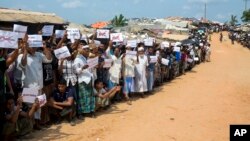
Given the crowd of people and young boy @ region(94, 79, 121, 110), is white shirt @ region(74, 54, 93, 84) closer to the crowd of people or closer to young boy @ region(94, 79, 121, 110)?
the crowd of people

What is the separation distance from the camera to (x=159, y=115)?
950 cm

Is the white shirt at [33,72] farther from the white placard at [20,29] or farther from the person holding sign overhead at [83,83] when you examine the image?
the person holding sign overhead at [83,83]

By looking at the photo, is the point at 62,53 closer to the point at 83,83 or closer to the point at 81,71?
the point at 81,71

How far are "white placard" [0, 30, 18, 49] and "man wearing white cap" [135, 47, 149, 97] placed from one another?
568 cm

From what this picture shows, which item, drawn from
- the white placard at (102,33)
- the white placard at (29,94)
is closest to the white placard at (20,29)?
the white placard at (29,94)

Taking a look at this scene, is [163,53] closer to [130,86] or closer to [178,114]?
[130,86]

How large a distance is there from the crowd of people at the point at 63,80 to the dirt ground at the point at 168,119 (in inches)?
14.6

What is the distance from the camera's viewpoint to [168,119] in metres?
9.11

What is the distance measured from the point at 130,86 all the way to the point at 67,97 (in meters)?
3.36

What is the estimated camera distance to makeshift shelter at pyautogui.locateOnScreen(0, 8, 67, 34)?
48.8 feet

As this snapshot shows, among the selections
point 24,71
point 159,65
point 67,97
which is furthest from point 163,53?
point 24,71

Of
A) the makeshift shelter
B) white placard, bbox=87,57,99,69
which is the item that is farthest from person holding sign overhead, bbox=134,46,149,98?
the makeshift shelter

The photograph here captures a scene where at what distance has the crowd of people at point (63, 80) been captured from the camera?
680 cm

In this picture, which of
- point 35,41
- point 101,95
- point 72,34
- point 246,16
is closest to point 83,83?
point 101,95
